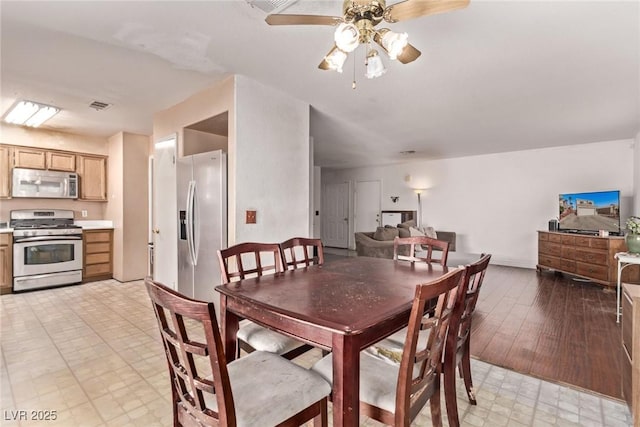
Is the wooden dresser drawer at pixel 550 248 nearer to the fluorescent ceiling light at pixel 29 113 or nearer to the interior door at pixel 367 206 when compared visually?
the interior door at pixel 367 206

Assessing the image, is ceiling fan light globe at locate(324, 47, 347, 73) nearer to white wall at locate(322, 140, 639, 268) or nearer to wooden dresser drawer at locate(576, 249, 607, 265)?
wooden dresser drawer at locate(576, 249, 607, 265)

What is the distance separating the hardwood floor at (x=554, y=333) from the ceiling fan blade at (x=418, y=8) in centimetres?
250

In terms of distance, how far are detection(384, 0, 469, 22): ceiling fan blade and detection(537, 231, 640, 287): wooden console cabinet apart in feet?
16.3

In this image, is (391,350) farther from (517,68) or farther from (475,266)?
(517,68)


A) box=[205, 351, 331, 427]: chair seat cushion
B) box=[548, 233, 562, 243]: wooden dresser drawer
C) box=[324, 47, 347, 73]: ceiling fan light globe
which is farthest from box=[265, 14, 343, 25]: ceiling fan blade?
box=[548, 233, 562, 243]: wooden dresser drawer

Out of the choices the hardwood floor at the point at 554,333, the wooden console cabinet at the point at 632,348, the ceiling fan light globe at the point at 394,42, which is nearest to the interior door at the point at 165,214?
the ceiling fan light globe at the point at 394,42

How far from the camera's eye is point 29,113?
3.86 metres

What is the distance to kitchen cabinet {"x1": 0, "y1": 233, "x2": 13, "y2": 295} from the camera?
13.8ft

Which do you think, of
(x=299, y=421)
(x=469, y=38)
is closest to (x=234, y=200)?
(x=299, y=421)

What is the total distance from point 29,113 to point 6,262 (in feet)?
6.94

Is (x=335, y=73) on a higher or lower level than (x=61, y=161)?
higher

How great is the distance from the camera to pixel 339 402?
3.51 feet

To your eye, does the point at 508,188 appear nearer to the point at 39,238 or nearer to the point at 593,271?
the point at 593,271

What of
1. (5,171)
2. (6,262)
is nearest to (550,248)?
(6,262)
